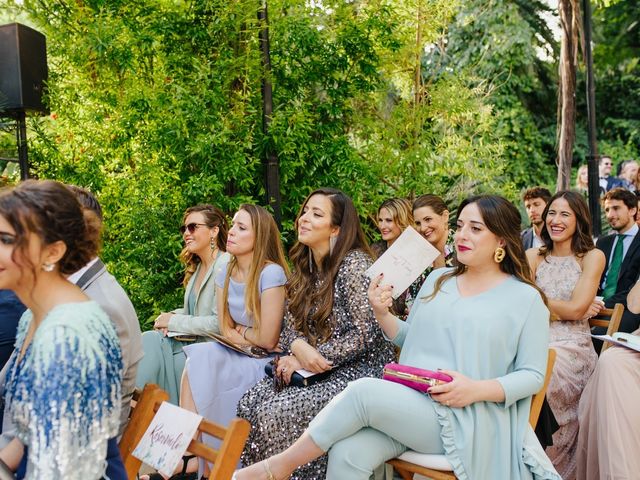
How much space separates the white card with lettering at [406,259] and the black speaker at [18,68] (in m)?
3.36

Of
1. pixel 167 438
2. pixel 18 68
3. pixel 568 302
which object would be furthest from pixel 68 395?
pixel 18 68

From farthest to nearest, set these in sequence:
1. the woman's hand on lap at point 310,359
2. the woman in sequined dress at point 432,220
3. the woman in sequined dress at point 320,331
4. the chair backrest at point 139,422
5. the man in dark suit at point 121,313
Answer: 1. the woman in sequined dress at point 432,220
2. the woman's hand on lap at point 310,359
3. the woman in sequined dress at point 320,331
4. the chair backrest at point 139,422
5. the man in dark suit at point 121,313

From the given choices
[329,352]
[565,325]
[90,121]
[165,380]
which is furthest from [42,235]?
[90,121]

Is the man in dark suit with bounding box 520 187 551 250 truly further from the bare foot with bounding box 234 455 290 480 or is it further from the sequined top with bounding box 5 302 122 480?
the sequined top with bounding box 5 302 122 480

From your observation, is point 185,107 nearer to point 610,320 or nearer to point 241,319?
point 241,319

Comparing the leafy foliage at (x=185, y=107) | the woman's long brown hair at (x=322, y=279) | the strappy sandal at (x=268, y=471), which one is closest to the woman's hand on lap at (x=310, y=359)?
the woman's long brown hair at (x=322, y=279)

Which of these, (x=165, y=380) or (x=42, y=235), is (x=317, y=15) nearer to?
(x=165, y=380)

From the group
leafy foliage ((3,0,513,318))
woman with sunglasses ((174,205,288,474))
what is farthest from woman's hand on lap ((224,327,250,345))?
leafy foliage ((3,0,513,318))

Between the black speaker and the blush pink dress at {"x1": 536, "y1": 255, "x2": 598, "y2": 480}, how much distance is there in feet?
13.2

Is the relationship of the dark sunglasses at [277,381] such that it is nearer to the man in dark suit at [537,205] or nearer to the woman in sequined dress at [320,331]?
the woman in sequined dress at [320,331]

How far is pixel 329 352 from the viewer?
143 inches

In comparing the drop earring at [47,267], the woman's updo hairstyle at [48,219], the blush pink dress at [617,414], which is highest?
the woman's updo hairstyle at [48,219]

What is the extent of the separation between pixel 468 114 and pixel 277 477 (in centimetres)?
510

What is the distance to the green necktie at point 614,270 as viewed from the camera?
17.0 ft
